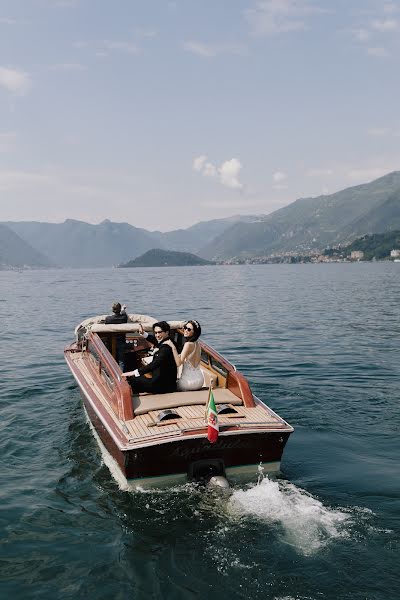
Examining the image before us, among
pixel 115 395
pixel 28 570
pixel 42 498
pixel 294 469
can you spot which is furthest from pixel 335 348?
pixel 28 570

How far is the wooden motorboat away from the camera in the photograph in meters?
9.66

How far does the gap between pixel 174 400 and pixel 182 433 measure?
1.87 meters

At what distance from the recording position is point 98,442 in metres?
13.1

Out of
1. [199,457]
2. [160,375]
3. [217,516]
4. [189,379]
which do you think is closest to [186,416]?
[199,457]

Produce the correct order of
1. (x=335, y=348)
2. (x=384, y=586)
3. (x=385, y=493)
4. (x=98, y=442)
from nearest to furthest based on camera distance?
(x=384, y=586)
(x=385, y=493)
(x=98, y=442)
(x=335, y=348)

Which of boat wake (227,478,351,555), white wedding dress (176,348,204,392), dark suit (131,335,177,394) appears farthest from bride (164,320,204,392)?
boat wake (227,478,351,555)

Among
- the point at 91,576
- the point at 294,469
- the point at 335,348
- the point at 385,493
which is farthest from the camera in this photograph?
the point at 335,348

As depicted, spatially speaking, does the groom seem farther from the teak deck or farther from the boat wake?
the boat wake

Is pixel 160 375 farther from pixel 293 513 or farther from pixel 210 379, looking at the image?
pixel 293 513

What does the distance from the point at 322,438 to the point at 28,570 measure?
26.1ft

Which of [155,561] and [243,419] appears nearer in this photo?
[155,561]

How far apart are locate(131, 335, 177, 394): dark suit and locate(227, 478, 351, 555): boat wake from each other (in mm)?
3099

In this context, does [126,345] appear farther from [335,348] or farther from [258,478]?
[335,348]

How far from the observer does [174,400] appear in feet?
37.6
